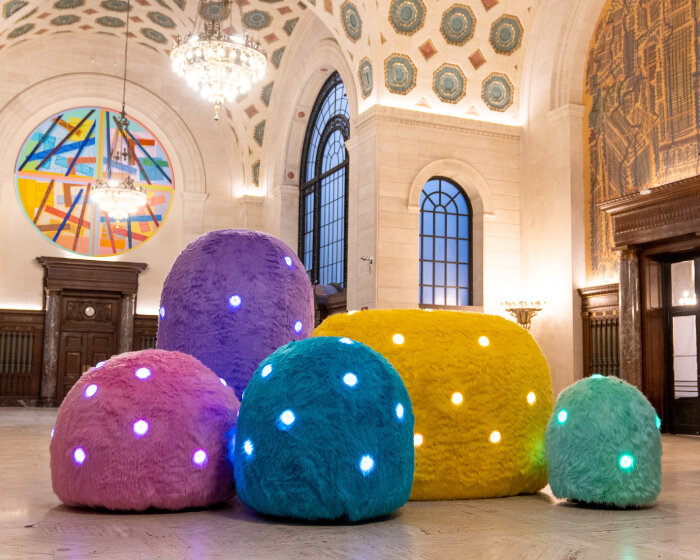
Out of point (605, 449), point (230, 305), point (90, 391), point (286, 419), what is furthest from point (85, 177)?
point (605, 449)

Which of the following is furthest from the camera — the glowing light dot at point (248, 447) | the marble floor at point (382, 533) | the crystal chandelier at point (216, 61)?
the crystal chandelier at point (216, 61)

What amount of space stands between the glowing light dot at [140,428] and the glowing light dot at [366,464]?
3.88ft

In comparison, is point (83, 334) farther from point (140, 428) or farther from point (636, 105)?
point (140, 428)

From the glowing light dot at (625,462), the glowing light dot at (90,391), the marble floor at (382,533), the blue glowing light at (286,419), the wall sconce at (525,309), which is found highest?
the wall sconce at (525,309)

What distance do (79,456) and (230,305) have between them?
4.72ft

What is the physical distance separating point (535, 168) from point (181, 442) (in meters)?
11.7

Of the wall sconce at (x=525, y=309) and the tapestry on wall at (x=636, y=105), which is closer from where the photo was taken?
the tapestry on wall at (x=636, y=105)

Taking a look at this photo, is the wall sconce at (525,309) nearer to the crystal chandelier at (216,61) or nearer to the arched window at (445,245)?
the arched window at (445,245)

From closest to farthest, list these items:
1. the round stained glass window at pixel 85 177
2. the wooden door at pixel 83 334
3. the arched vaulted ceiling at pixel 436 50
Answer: the arched vaulted ceiling at pixel 436 50 → the wooden door at pixel 83 334 → the round stained glass window at pixel 85 177

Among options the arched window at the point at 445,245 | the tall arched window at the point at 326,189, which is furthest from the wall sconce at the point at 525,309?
the tall arched window at the point at 326,189

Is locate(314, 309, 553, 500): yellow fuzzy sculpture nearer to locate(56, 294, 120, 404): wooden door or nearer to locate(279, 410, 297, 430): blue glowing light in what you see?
locate(279, 410, 297, 430): blue glowing light

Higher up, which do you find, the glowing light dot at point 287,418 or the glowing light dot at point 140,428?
the glowing light dot at point 287,418

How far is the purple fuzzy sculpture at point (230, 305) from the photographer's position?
550 cm

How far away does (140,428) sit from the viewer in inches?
176
